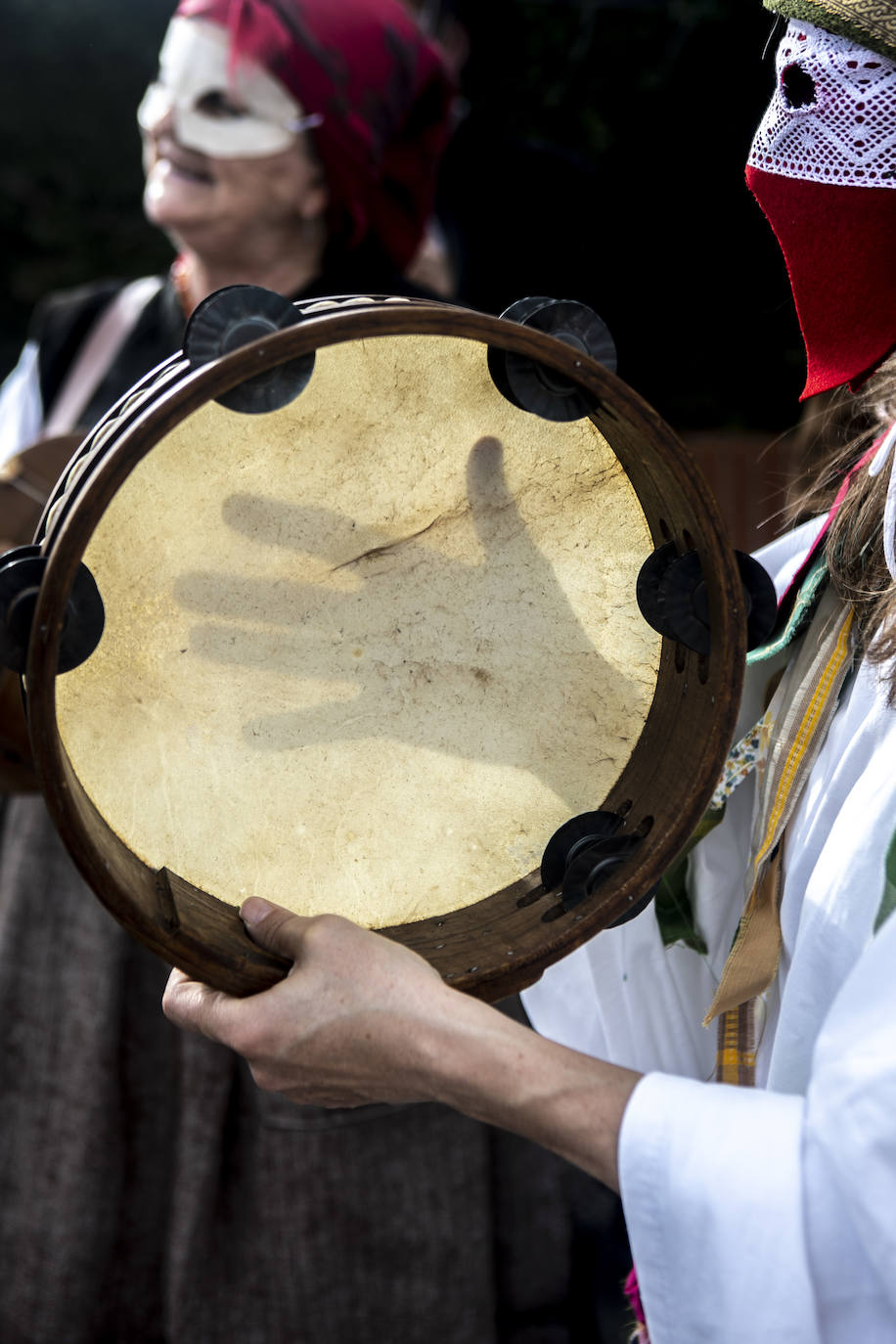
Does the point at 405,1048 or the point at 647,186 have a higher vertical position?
the point at 647,186

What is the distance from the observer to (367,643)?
1020mm

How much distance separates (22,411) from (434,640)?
146 centimetres

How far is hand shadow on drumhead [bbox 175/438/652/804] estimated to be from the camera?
3.26 ft

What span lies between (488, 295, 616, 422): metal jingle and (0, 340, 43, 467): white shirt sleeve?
1.44 metres

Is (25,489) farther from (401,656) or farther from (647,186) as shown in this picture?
(647,186)

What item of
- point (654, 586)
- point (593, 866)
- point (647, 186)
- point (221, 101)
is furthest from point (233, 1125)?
point (647, 186)

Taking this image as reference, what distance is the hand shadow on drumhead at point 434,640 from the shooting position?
993 millimetres

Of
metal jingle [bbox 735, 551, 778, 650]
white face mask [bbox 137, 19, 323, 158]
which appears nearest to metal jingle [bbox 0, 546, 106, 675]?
metal jingle [bbox 735, 551, 778, 650]

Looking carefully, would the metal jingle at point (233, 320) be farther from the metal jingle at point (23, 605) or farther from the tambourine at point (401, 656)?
the metal jingle at point (23, 605)

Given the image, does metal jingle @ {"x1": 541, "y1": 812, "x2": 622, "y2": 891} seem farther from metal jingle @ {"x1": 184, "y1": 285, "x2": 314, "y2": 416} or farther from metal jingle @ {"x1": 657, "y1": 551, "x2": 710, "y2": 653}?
metal jingle @ {"x1": 184, "y1": 285, "x2": 314, "y2": 416}

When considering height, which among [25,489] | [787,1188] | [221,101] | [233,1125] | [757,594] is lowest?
[233,1125]

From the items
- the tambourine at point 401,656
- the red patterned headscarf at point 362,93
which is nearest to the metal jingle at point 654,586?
the tambourine at point 401,656

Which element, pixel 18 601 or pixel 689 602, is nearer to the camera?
pixel 18 601

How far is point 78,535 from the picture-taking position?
2.67 feet
